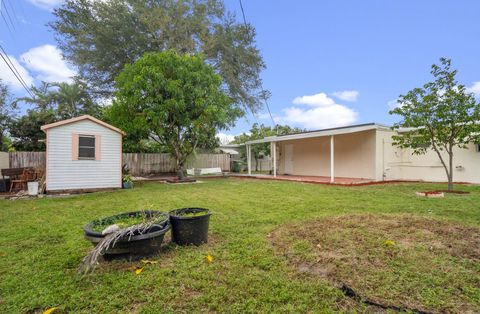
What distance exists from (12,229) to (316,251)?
507cm

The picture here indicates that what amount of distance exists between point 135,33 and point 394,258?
17.4 m

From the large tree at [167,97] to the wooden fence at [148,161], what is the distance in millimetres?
4004

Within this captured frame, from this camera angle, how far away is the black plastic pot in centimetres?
329

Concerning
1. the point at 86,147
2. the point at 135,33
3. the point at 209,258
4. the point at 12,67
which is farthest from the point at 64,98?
the point at 209,258

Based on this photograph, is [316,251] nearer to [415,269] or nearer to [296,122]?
[415,269]

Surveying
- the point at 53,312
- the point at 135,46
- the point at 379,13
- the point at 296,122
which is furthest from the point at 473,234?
the point at 296,122

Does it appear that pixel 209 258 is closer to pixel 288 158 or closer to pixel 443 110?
pixel 443 110

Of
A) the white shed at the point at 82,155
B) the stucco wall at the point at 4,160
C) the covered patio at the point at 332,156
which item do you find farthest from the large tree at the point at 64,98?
the covered patio at the point at 332,156

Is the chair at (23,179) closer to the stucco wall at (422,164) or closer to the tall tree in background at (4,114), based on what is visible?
the tall tree in background at (4,114)

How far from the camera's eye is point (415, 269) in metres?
2.60

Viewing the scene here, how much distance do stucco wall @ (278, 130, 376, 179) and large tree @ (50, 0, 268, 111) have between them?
673 cm

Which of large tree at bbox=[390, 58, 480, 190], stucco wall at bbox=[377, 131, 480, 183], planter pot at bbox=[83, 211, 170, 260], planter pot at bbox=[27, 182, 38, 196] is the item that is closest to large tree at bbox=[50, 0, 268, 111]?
planter pot at bbox=[27, 182, 38, 196]

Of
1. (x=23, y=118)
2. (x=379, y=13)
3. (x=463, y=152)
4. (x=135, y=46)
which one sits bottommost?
(x=463, y=152)

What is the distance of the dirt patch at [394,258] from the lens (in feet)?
6.99
